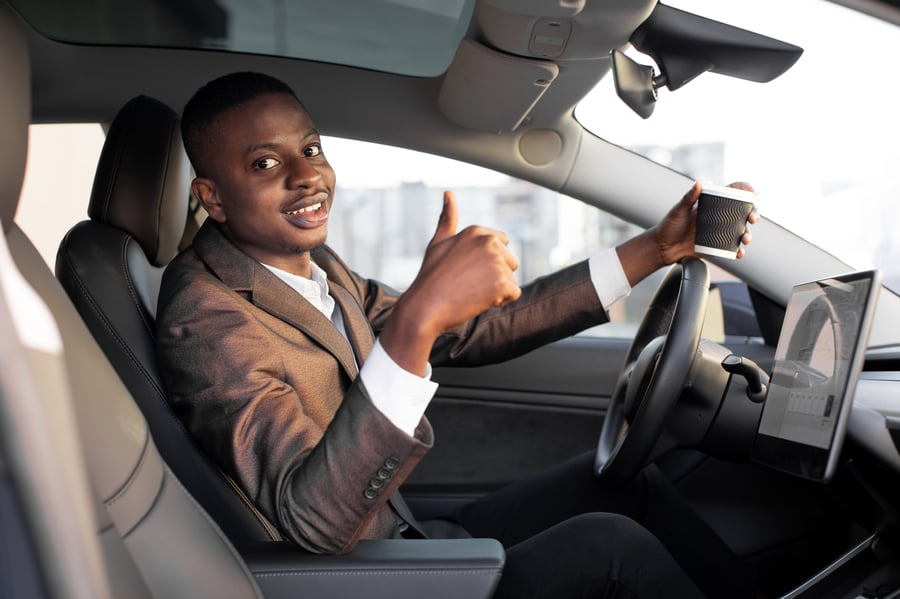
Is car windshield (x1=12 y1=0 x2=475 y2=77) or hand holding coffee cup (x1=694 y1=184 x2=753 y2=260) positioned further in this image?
car windshield (x1=12 y1=0 x2=475 y2=77)

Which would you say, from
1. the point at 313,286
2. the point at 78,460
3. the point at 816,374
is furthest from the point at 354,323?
the point at 78,460

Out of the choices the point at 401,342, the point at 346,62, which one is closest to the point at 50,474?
the point at 401,342

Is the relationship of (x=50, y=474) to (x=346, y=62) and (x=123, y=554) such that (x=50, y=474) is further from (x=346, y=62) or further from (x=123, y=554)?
(x=346, y=62)

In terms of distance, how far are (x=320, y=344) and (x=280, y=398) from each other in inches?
6.7

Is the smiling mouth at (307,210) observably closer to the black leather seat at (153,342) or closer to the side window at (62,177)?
the black leather seat at (153,342)

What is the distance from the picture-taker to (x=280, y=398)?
1230 millimetres

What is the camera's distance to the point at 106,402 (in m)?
0.92

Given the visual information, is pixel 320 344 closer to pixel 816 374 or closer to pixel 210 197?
pixel 210 197

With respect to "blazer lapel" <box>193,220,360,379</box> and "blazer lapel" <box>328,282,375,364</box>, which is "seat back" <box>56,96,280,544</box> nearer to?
"blazer lapel" <box>193,220,360,379</box>

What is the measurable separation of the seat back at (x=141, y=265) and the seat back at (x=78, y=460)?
0.27 m

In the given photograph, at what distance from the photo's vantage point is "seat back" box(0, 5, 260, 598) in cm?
66

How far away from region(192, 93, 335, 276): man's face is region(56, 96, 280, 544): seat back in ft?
0.41

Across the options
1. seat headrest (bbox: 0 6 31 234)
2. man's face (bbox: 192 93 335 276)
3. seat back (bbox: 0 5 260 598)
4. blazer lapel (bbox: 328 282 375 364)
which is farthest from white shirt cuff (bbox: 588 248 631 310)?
seat headrest (bbox: 0 6 31 234)

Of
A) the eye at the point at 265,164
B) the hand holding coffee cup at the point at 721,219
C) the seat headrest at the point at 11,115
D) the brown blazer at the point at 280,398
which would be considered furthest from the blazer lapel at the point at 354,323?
the seat headrest at the point at 11,115
